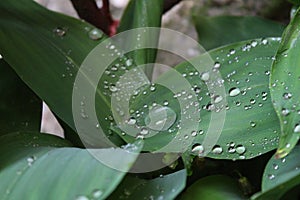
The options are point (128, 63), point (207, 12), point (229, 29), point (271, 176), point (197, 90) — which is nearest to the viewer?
point (271, 176)

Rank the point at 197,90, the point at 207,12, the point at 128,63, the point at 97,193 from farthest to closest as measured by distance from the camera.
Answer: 1. the point at 207,12
2. the point at 128,63
3. the point at 197,90
4. the point at 97,193

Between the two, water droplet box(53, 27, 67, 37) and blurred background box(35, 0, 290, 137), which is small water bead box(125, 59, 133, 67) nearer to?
water droplet box(53, 27, 67, 37)

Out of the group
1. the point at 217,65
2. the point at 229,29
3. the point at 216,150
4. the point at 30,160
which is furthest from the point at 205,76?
the point at 229,29

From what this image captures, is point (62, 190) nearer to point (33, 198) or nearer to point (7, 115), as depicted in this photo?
point (33, 198)

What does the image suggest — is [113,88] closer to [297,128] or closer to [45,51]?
[45,51]

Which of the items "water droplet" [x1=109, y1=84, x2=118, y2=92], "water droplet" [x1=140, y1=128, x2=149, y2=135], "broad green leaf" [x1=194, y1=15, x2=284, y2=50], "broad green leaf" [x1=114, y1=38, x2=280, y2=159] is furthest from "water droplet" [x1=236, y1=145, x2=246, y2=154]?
"broad green leaf" [x1=194, y1=15, x2=284, y2=50]

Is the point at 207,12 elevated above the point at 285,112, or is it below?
below
